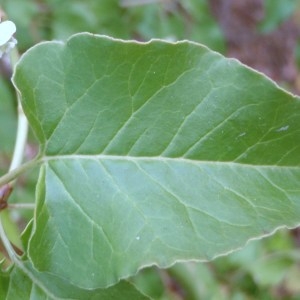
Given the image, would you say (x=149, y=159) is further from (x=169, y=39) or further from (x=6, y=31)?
(x=169, y=39)

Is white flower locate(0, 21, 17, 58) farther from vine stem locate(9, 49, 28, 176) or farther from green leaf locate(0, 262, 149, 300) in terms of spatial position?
green leaf locate(0, 262, 149, 300)

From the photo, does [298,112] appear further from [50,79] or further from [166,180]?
[50,79]

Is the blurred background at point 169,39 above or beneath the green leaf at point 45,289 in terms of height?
beneath

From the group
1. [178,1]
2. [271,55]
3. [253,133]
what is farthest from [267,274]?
[271,55]

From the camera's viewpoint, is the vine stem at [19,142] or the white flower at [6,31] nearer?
the white flower at [6,31]

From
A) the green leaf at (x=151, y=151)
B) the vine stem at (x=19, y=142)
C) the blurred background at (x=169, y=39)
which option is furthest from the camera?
the blurred background at (x=169, y=39)

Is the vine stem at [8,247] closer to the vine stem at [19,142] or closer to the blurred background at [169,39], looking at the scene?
the vine stem at [19,142]

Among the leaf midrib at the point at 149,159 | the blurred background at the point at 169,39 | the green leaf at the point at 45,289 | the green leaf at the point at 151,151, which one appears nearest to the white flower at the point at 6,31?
the green leaf at the point at 151,151
